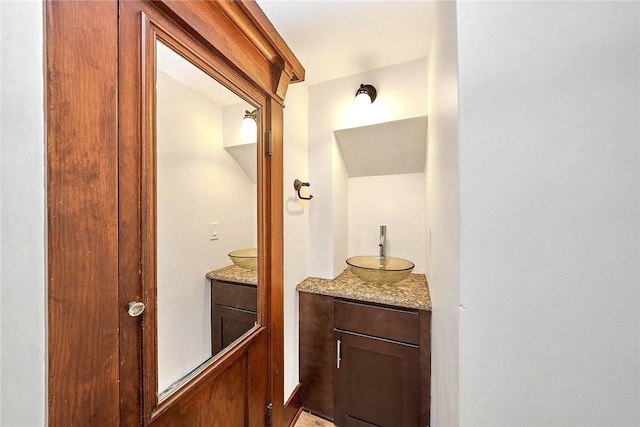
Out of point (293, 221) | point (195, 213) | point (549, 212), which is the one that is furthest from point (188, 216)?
point (549, 212)

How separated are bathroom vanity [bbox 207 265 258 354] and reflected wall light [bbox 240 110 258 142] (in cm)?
61

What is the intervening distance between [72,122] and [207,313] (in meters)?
0.72

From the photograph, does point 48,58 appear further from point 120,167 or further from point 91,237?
point 91,237

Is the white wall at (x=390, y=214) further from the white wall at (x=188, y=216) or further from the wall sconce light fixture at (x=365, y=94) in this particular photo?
the white wall at (x=188, y=216)

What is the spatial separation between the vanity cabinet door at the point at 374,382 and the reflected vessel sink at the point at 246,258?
2.23ft

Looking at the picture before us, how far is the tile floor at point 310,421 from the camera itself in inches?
55.1

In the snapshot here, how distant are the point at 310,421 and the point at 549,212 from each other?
1.68 metres

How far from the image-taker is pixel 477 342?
53 centimetres

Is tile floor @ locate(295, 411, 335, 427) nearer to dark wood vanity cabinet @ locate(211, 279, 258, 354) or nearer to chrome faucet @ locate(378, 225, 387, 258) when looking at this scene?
dark wood vanity cabinet @ locate(211, 279, 258, 354)

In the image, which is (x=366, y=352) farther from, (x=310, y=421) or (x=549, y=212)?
(x=549, y=212)

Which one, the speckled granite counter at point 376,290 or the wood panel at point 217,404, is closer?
the wood panel at point 217,404

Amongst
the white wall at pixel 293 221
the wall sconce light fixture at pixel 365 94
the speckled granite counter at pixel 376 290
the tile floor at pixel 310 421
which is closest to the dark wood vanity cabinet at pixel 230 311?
the white wall at pixel 293 221

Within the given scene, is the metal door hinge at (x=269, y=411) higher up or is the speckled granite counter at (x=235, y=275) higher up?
the speckled granite counter at (x=235, y=275)

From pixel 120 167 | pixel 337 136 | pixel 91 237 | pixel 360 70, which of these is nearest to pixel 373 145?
pixel 337 136
